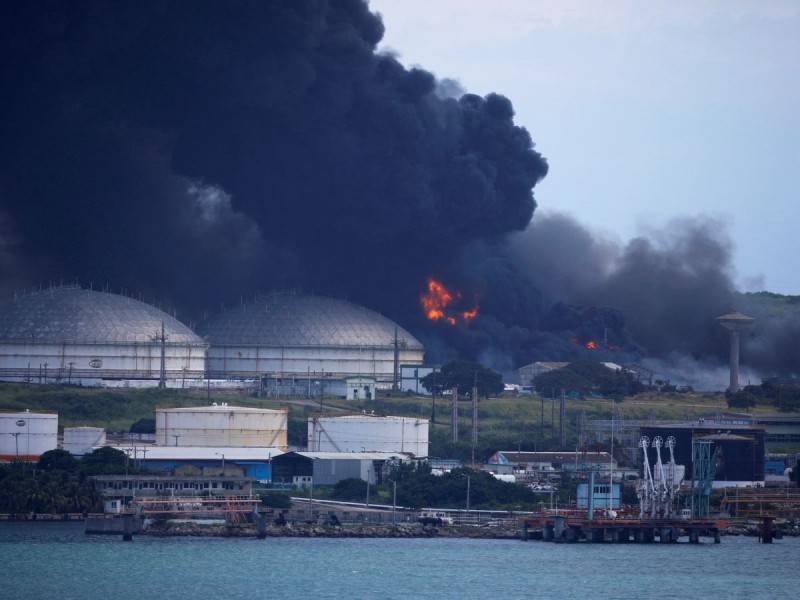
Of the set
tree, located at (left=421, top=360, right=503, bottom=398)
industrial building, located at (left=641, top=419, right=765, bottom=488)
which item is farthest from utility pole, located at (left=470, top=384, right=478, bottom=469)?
industrial building, located at (left=641, top=419, right=765, bottom=488)

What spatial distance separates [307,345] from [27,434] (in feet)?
128

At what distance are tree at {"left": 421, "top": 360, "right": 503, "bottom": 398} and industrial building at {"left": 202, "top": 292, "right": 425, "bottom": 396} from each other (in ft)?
17.6

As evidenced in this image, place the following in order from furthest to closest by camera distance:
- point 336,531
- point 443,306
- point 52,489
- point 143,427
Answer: point 443,306 < point 143,427 < point 52,489 < point 336,531

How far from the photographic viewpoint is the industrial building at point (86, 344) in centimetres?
15600

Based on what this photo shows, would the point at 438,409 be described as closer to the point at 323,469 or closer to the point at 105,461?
the point at 323,469

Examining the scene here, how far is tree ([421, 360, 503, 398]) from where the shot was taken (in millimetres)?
157125

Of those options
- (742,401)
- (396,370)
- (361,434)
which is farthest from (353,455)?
(742,401)

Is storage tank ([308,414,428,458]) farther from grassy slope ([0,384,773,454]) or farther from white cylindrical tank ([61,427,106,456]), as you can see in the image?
white cylindrical tank ([61,427,106,456])

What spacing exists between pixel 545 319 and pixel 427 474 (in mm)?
52996

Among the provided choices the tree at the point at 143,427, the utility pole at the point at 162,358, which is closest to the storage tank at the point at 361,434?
the tree at the point at 143,427

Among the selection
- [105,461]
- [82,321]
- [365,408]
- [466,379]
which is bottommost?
[105,461]

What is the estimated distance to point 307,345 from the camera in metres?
164

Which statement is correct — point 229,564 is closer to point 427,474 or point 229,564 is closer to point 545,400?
point 427,474

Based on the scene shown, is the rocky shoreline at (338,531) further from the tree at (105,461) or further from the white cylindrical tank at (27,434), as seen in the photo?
the white cylindrical tank at (27,434)
